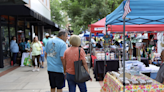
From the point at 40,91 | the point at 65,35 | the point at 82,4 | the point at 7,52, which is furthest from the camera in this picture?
the point at 82,4

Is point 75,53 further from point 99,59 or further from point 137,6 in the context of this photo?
point 99,59

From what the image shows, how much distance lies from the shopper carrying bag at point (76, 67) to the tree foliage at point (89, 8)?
526 inches

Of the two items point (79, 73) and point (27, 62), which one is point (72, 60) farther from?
point (27, 62)

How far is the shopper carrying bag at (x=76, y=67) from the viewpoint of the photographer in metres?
3.45

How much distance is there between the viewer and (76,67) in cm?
346

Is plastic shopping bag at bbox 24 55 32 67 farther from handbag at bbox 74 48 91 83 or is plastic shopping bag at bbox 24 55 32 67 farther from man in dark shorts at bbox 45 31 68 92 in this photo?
handbag at bbox 74 48 91 83

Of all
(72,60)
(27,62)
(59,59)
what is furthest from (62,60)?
(27,62)

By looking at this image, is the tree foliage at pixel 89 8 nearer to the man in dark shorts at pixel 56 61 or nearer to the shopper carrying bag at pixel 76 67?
the man in dark shorts at pixel 56 61

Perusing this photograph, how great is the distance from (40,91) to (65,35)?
244cm

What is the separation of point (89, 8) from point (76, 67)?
1431 cm

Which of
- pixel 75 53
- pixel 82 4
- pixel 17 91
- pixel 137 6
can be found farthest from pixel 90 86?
pixel 82 4

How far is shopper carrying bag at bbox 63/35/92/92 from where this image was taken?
3.45 m

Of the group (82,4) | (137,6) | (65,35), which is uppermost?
(82,4)

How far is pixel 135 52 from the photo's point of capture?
7648mm
